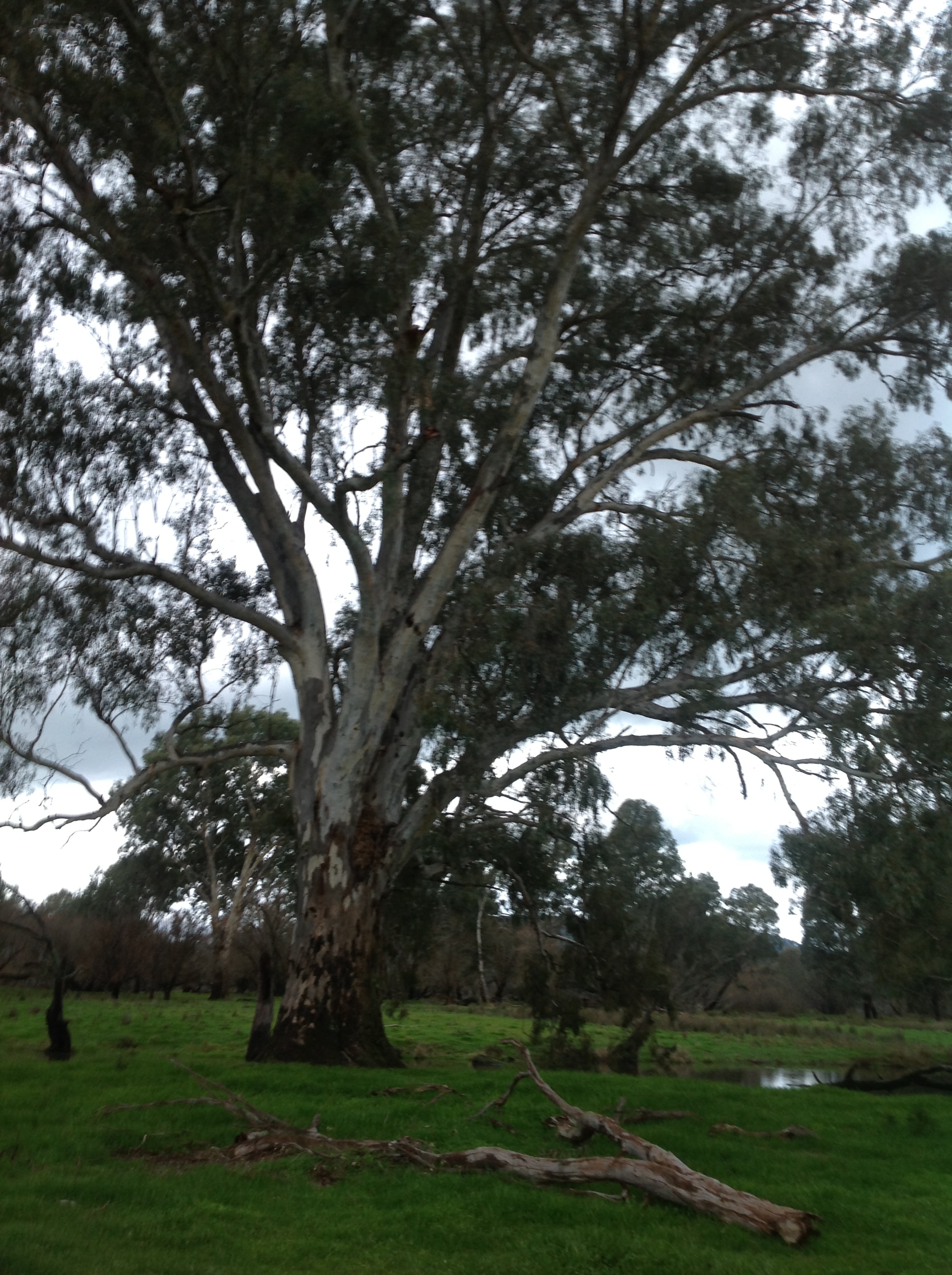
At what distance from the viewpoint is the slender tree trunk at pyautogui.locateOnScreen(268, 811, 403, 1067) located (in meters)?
9.78

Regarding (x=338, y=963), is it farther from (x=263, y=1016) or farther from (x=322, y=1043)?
(x=263, y=1016)

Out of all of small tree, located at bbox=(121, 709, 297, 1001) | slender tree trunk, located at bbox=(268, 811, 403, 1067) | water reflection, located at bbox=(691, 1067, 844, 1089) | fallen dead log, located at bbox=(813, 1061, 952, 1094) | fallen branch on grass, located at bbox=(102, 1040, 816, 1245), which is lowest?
water reflection, located at bbox=(691, 1067, 844, 1089)

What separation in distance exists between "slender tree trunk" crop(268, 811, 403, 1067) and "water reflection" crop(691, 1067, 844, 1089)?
465 centimetres

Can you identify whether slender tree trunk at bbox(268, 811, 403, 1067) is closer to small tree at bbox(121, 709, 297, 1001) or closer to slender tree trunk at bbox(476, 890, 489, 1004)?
slender tree trunk at bbox(476, 890, 489, 1004)

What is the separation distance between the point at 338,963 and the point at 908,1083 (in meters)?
6.13

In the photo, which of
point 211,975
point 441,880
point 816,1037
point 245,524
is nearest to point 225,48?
point 245,524

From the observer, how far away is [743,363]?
13.4m

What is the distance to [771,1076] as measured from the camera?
14430mm

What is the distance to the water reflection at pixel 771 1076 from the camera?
13235 millimetres

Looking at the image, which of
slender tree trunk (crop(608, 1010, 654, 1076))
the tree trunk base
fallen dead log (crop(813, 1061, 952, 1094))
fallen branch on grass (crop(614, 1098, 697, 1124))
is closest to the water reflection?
fallen dead log (crop(813, 1061, 952, 1094))

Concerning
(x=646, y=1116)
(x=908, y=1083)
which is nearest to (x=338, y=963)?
(x=646, y=1116)

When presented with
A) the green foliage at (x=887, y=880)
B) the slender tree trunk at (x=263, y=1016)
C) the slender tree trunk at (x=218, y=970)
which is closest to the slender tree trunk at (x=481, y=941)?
the slender tree trunk at (x=263, y=1016)

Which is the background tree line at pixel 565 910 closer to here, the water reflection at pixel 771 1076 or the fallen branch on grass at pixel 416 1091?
the water reflection at pixel 771 1076

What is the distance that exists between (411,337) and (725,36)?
413cm
